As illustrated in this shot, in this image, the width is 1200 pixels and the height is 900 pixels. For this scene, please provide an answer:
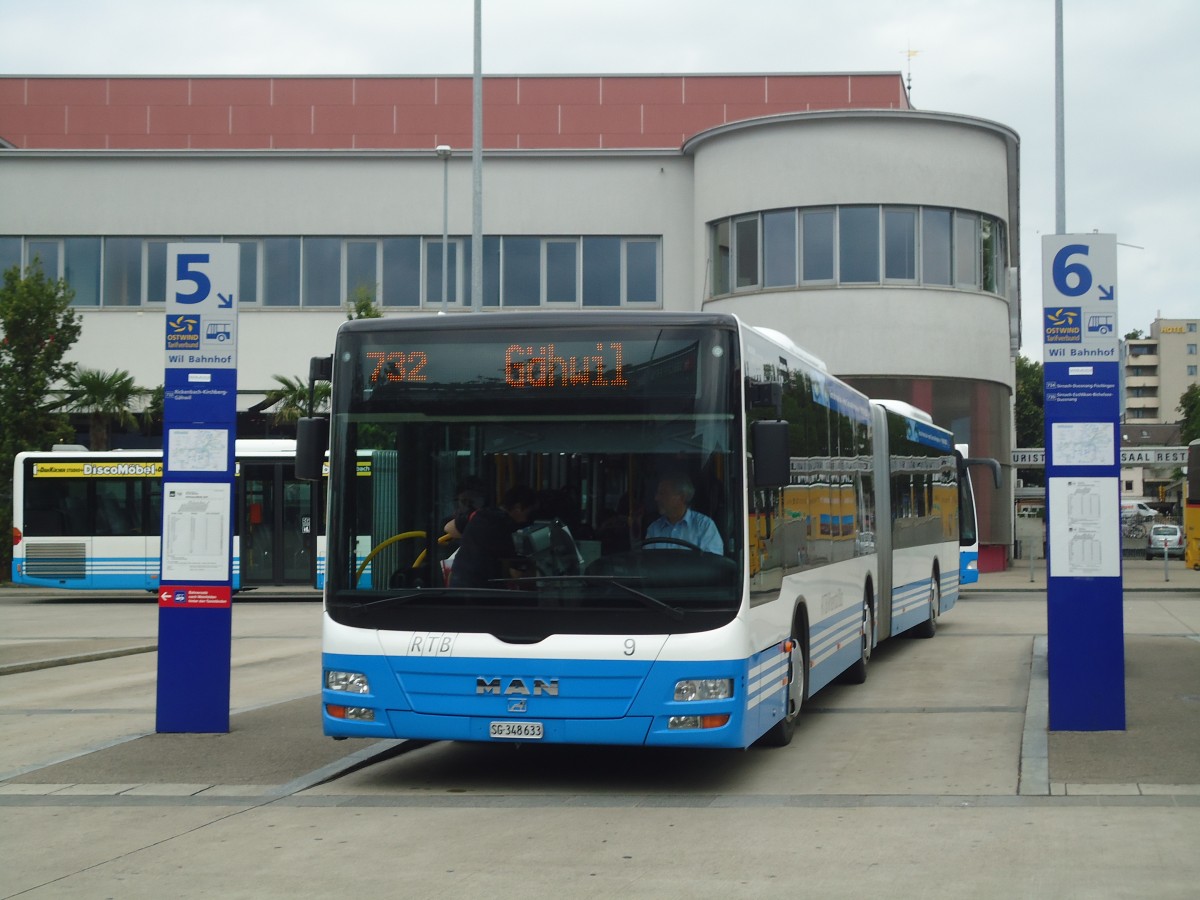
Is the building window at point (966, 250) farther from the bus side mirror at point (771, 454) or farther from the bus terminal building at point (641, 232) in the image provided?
the bus side mirror at point (771, 454)

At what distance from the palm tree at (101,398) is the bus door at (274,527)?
9.50 meters

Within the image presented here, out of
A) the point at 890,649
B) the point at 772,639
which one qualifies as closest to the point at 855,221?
the point at 890,649

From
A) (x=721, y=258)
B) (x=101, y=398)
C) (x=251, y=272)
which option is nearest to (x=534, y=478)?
(x=721, y=258)

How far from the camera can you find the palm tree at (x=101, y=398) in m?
36.3

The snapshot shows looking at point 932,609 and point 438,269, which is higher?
point 438,269

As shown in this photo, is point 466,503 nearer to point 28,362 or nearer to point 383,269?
point 28,362

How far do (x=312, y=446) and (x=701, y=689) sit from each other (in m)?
2.80

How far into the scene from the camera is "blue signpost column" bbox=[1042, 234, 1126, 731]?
10.3 metres

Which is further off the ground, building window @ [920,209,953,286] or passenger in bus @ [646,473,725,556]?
building window @ [920,209,953,286]

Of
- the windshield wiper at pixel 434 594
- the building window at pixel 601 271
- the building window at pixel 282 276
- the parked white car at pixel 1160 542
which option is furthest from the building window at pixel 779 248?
the windshield wiper at pixel 434 594

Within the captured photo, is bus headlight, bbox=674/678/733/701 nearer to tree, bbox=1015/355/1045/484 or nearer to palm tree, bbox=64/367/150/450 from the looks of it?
palm tree, bbox=64/367/150/450

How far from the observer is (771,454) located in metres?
8.57

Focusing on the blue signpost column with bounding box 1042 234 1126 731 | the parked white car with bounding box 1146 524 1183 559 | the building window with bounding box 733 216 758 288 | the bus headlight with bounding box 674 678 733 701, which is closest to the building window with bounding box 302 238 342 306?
the building window with bounding box 733 216 758 288

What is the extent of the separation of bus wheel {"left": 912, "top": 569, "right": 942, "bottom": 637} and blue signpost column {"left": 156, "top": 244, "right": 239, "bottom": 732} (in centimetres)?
1070
